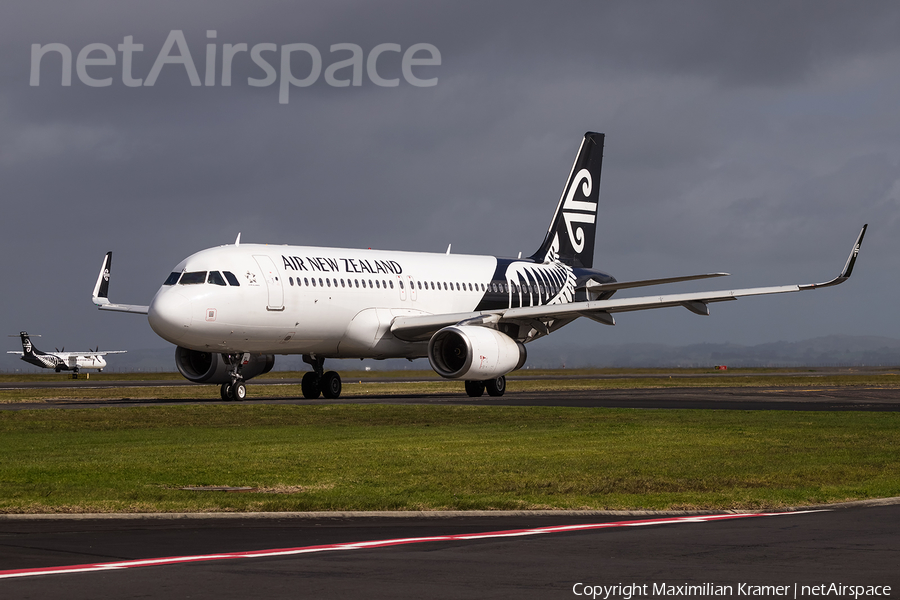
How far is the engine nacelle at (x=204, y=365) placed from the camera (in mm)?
37312

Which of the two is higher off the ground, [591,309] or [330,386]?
[591,309]

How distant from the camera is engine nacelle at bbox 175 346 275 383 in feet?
122

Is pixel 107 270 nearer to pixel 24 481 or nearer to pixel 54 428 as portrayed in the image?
pixel 54 428

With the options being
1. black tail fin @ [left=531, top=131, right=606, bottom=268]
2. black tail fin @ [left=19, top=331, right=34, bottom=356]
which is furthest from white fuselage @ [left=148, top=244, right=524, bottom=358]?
black tail fin @ [left=19, top=331, right=34, bottom=356]

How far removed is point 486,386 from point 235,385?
9.23 metres

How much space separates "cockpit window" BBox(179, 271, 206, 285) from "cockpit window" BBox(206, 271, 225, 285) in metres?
0.17

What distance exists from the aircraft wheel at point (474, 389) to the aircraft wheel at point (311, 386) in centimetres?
502

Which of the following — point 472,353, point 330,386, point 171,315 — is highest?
point 171,315

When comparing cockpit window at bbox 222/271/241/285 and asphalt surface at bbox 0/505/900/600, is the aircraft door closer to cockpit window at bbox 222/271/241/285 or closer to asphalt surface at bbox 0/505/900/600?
cockpit window at bbox 222/271/241/285

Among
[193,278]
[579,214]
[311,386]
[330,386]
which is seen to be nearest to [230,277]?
[193,278]

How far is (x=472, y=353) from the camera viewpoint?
3656cm

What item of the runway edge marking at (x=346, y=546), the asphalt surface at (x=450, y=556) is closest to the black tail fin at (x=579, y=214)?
the asphalt surface at (x=450, y=556)

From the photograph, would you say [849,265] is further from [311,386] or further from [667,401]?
[311,386]

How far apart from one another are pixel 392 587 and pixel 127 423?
64.6ft
